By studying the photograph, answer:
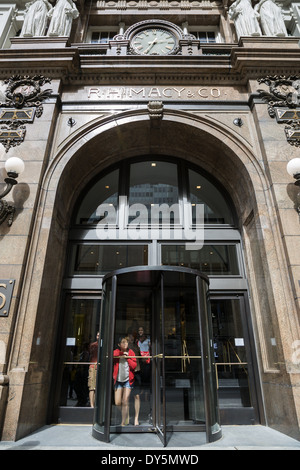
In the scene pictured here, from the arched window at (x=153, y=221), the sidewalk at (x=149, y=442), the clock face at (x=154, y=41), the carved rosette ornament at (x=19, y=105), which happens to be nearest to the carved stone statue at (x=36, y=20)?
the carved rosette ornament at (x=19, y=105)

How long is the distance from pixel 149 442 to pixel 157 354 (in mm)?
1329

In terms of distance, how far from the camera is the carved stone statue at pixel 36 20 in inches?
Answer: 339

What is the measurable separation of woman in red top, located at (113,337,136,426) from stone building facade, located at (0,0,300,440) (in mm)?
1593

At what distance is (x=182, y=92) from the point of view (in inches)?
312

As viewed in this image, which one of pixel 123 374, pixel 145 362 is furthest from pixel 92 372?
pixel 145 362

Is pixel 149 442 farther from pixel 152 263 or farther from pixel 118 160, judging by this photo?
pixel 118 160

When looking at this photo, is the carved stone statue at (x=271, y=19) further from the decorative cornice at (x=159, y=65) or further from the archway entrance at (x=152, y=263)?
the archway entrance at (x=152, y=263)

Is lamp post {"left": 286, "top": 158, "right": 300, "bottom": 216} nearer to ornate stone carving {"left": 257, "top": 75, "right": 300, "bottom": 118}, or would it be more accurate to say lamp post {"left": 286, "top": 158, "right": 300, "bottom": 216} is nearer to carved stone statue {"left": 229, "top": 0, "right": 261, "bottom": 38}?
ornate stone carving {"left": 257, "top": 75, "right": 300, "bottom": 118}

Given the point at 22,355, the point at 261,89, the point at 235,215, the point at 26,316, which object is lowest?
the point at 22,355

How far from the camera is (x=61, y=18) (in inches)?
352

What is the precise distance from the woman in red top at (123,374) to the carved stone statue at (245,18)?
30.5 feet
